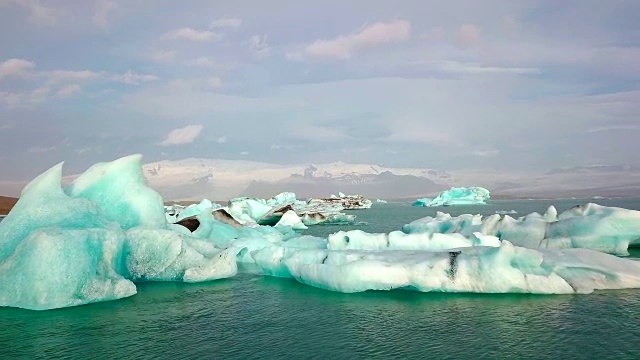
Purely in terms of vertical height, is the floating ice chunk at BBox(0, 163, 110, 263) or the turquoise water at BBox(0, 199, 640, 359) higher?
the floating ice chunk at BBox(0, 163, 110, 263)

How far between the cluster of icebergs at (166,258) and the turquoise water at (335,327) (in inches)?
18.1

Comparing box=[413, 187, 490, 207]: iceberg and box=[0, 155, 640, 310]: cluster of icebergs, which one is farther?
box=[413, 187, 490, 207]: iceberg

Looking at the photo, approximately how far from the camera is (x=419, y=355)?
29.4 ft

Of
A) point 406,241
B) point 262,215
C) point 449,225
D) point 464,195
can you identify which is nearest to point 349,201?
point 464,195

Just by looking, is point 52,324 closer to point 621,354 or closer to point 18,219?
point 18,219

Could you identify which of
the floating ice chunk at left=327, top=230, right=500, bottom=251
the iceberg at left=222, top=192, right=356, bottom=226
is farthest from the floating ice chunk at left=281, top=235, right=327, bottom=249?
the iceberg at left=222, top=192, right=356, bottom=226

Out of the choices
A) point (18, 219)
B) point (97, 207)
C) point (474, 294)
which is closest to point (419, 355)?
point (474, 294)

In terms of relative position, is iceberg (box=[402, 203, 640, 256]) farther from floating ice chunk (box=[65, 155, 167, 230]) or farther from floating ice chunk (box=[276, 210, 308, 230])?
floating ice chunk (box=[276, 210, 308, 230])

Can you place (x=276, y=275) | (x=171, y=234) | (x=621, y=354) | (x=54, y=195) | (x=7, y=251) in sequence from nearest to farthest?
(x=621, y=354)
(x=7, y=251)
(x=54, y=195)
(x=171, y=234)
(x=276, y=275)

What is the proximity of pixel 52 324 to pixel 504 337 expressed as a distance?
1035cm

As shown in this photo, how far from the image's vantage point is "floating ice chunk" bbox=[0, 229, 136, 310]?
13.3 m

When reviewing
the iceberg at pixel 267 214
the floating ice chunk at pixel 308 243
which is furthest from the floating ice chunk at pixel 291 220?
the floating ice chunk at pixel 308 243

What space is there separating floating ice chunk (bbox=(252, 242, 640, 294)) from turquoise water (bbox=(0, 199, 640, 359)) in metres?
0.37

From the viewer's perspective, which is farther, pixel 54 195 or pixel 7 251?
pixel 54 195
